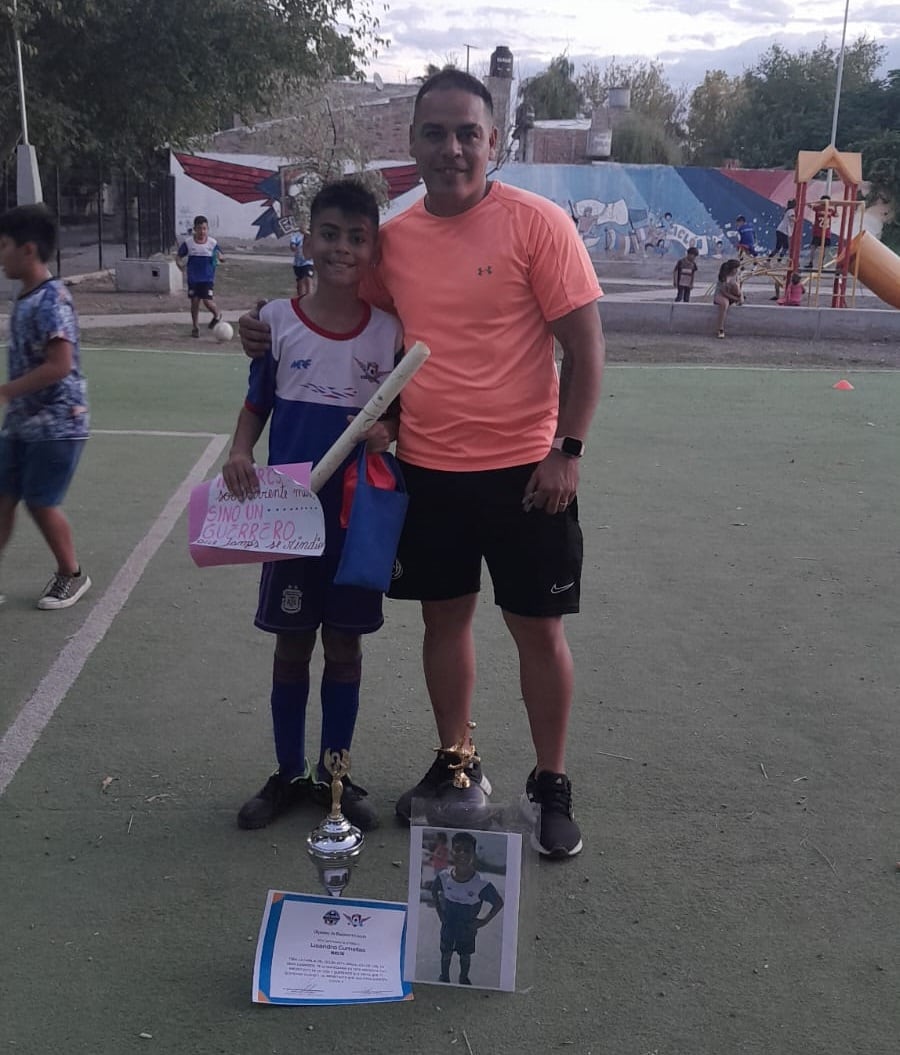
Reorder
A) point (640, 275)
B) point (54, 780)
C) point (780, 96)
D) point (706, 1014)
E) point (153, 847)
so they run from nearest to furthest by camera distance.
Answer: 1. point (706, 1014)
2. point (153, 847)
3. point (54, 780)
4. point (640, 275)
5. point (780, 96)

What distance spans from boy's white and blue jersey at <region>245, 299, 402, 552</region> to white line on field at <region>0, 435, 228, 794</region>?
1507mm

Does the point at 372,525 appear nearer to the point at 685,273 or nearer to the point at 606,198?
the point at 685,273

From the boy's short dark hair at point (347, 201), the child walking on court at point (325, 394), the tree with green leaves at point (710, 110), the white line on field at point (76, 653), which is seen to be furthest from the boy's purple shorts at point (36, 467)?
the tree with green leaves at point (710, 110)

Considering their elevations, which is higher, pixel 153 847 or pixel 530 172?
pixel 530 172

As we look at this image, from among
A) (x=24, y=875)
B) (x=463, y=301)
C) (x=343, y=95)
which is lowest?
(x=24, y=875)

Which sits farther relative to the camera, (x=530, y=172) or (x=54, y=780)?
(x=530, y=172)

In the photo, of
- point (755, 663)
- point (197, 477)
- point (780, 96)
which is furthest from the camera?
point (780, 96)

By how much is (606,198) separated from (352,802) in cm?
3722

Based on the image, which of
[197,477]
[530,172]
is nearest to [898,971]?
[197,477]

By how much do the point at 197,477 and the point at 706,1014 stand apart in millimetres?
5959

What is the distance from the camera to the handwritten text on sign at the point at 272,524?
309 centimetres

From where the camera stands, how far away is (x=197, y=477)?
798 centimetres

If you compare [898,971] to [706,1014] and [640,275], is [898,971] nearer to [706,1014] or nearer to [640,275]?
[706,1014]

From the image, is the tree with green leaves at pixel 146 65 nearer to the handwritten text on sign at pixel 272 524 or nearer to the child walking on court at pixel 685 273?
the child walking on court at pixel 685 273
